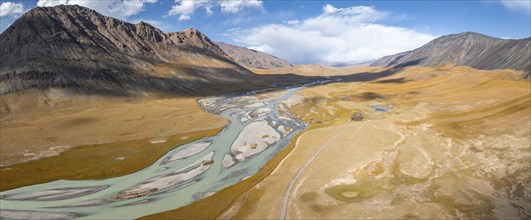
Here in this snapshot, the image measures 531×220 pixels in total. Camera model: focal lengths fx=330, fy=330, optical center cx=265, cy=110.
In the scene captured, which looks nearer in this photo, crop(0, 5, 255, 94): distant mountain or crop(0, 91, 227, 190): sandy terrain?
crop(0, 91, 227, 190): sandy terrain

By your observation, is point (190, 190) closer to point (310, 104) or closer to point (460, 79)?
point (310, 104)

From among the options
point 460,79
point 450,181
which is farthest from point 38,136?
point 460,79

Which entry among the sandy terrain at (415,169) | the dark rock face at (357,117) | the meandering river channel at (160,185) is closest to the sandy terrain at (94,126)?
the meandering river channel at (160,185)

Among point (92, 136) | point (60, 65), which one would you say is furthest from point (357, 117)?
point (60, 65)

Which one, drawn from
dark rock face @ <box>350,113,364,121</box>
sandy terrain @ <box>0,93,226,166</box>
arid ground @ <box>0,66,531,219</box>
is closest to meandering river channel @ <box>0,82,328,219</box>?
arid ground @ <box>0,66,531,219</box>

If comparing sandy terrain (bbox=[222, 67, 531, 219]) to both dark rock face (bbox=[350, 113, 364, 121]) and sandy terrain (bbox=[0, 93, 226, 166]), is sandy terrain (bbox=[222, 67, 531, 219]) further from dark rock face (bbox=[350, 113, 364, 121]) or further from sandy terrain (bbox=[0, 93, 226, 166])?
sandy terrain (bbox=[0, 93, 226, 166])

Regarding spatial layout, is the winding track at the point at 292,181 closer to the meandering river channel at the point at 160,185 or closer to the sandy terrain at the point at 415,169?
the sandy terrain at the point at 415,169

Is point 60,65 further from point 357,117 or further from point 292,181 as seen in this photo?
point 292,181

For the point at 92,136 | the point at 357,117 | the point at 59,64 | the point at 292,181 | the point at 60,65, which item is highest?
the point at 59,64

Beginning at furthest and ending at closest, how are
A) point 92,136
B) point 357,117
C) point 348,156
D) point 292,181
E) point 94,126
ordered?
1. point 357,117
2. point 94,126
3. point 92,136
4. point 348,156
5. point 292,181

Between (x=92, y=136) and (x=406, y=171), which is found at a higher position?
(x=92, y=136)

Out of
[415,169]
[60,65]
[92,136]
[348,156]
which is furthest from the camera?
[60,65]
